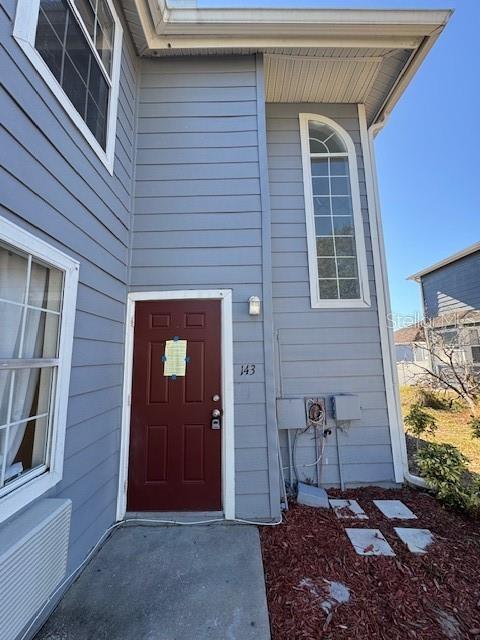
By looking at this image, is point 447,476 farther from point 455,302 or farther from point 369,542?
point 455,302

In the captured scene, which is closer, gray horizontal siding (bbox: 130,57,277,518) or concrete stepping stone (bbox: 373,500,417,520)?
concrete stepping stone (bbox: 373,500,417,520)

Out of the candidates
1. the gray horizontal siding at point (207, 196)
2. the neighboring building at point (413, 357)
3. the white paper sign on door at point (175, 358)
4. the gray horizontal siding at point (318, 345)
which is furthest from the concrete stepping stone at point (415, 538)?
the neighboring building at point (413, 357)

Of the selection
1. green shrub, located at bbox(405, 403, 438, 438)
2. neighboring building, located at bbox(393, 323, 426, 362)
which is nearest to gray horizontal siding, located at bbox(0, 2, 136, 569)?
green shrub, located at bbox(405, 403, 438, 438)

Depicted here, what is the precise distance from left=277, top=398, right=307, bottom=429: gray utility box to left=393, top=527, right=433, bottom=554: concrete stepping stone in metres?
1.20

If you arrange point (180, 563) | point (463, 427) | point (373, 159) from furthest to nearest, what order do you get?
point (463, 427) → point (373, 159) → point (180, 563)

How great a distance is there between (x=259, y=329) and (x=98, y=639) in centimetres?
234

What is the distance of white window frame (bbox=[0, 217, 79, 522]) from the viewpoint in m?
1.47

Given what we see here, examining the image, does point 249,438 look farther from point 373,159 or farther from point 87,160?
point 373,159

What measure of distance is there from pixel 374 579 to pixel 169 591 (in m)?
1.40

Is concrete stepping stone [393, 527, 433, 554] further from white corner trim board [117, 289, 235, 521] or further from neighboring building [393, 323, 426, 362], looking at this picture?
neighboring building [393, 323, 426, 362]

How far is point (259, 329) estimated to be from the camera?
290 centimetres

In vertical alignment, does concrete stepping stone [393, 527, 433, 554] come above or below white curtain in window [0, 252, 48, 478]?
below

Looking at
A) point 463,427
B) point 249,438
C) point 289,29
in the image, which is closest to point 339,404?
point 249,438

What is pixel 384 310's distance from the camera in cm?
358
